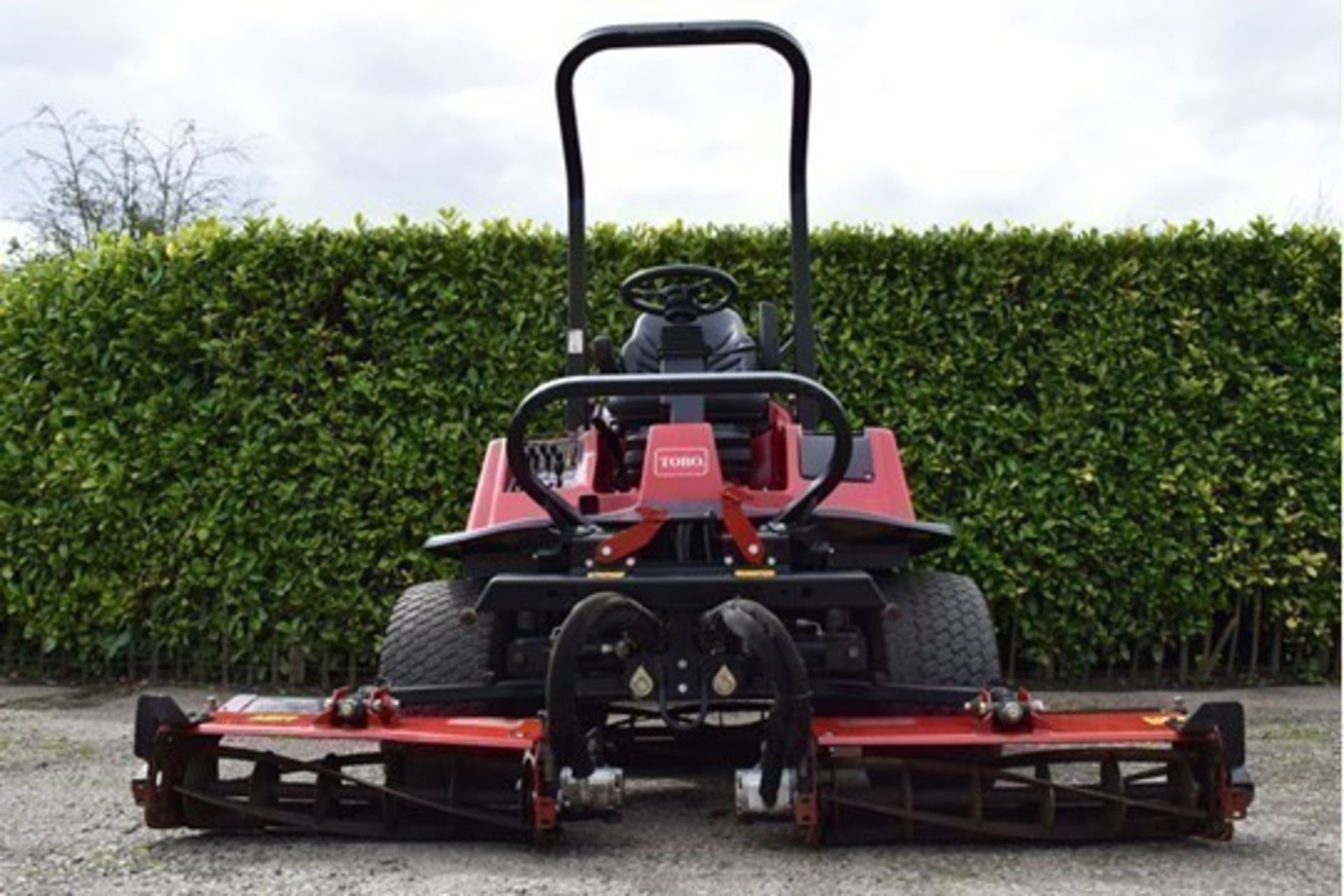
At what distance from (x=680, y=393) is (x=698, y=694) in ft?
2.69

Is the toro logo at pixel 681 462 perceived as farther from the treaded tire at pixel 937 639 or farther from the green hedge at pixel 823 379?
the green hedge at pixel 823 379

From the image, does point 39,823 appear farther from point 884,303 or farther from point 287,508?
point 884,303

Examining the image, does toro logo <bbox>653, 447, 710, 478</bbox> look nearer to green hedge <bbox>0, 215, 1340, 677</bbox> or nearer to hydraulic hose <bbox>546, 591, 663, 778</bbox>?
hydraulic hose <bbox>546, 591, 663, 778</bbox>

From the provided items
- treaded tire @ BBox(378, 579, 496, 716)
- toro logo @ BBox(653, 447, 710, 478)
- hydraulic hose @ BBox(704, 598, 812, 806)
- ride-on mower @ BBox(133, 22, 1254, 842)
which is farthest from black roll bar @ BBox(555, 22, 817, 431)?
hydraulic hose @ BBox(704, 598, 812, 806)

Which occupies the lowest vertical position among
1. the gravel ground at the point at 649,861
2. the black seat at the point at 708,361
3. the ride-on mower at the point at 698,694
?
the gravel ground at the point at 649,861

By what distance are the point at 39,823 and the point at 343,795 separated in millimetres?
1129

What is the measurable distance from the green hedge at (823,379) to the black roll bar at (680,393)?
3492mm

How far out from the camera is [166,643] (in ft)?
26.6

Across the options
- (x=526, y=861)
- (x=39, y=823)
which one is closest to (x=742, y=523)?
(x=526, y=861)

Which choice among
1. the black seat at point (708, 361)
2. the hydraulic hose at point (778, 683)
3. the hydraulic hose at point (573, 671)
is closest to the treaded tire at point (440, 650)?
the hydraulic hose at point (573, 671)

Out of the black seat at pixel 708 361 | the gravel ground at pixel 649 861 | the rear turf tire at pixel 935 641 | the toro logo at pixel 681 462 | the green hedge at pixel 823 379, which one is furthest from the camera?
the green hedge at pixel 823 379

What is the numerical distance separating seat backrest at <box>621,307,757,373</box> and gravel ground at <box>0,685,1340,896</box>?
146cm

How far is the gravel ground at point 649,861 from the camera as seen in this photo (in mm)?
3713

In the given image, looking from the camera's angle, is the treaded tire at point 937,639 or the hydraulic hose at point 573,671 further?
the treaded tire at point 937,639
